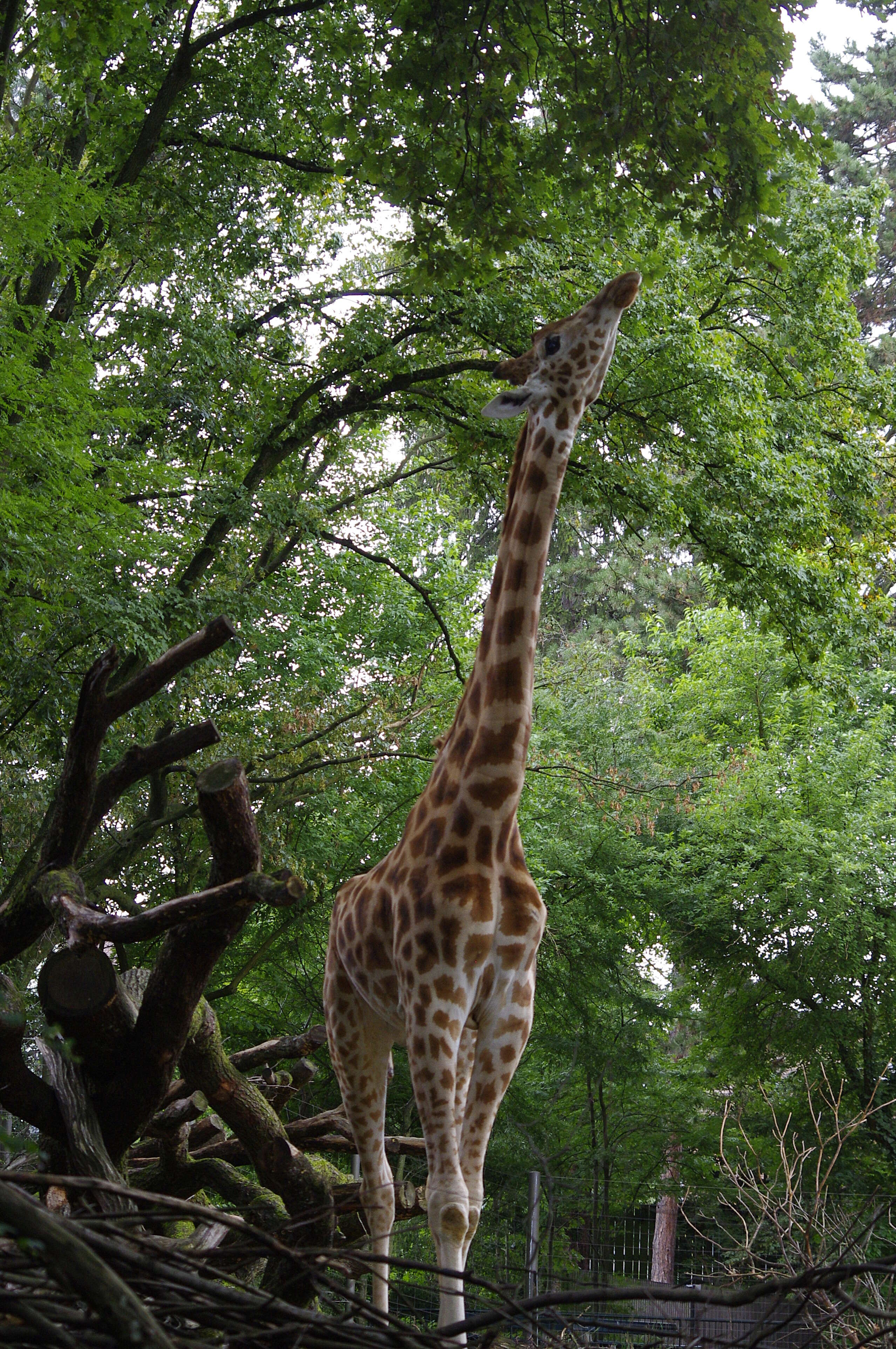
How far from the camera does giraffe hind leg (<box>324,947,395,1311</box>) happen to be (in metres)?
4.46

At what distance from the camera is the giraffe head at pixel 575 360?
13.0ft

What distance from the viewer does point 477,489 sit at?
11969 mm

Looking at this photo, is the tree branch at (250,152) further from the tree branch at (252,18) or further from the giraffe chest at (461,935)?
the giraffe chest at (461,935)

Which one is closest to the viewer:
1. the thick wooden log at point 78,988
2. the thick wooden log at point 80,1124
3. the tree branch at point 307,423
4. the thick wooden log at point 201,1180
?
the thick wooden log at point 78,988

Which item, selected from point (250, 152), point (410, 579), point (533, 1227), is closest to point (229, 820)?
point (533, 1227)

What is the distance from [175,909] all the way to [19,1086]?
122 centimetres

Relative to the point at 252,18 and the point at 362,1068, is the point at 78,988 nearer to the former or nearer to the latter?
the point at 362,1068

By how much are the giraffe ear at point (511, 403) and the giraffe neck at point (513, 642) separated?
51 mm

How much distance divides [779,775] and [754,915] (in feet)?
6.24

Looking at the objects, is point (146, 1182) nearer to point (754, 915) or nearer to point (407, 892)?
point (407, 892)

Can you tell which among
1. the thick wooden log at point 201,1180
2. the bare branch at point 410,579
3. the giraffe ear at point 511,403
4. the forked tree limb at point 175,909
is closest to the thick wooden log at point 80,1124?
the forked tree limb at point 175,909

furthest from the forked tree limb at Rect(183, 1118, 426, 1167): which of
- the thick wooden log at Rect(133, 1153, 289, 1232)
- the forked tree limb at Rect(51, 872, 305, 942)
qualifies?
the forked tree limb at Rect(51, 872, 305, 942)

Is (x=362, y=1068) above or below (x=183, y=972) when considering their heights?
below

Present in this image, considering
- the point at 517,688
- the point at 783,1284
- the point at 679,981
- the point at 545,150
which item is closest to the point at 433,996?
the point at 517,688
